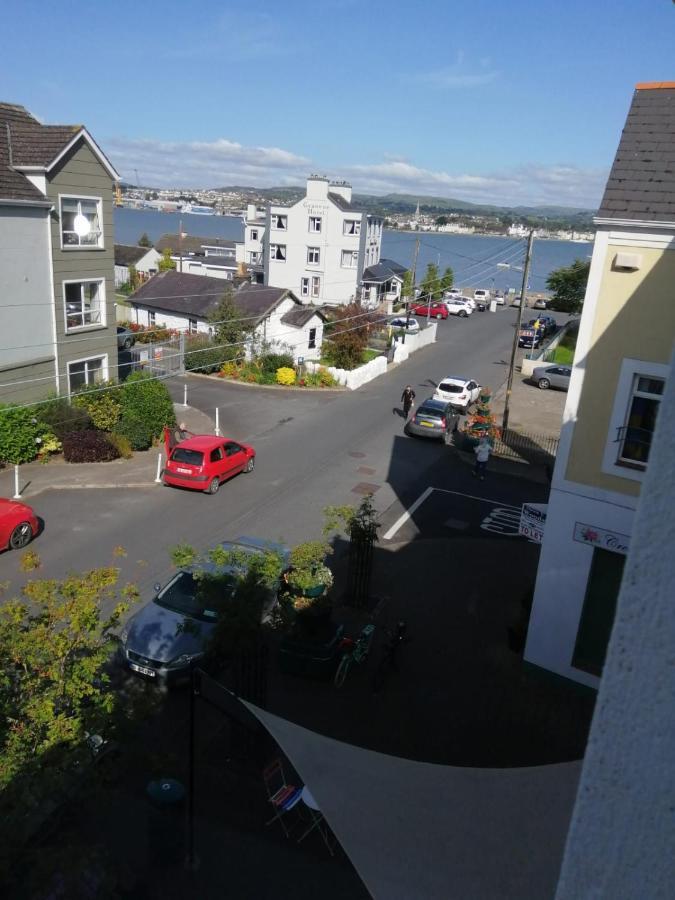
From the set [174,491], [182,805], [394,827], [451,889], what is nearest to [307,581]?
[182,805]

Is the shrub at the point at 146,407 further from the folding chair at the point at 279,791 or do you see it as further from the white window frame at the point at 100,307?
the folding chair at the point at 279,791

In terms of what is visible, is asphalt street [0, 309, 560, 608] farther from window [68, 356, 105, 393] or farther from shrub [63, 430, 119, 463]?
window [68, 356, 105, 393]

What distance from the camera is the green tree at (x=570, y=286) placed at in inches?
2485

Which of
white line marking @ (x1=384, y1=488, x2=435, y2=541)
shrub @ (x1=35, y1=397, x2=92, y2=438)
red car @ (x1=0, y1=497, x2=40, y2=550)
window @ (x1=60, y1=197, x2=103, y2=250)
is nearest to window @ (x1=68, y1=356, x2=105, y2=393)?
shrub @ (x1=35, y1=397, x2=92, y2=438)

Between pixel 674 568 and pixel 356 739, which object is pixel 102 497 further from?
pixel 674 568

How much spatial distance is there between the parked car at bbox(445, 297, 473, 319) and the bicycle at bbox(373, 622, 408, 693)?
52.2m

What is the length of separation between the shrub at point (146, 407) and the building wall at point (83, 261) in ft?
7.05

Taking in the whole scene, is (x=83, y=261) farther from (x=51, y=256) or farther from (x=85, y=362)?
(x=85, y=362)

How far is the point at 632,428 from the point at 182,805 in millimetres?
7640

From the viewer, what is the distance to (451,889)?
19.0 ft

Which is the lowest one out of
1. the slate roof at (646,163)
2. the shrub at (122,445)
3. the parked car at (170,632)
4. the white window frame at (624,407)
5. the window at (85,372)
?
the shrub at (122,445)

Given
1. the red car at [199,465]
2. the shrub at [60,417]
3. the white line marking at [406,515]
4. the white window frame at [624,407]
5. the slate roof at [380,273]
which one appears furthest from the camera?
the slate roof at [380,273]

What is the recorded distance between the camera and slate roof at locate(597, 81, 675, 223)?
9.71 meters

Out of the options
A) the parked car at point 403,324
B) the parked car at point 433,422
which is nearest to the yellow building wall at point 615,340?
the parked car at point 433,422
